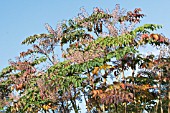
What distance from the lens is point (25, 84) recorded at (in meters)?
11.9

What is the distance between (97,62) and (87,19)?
2.55m

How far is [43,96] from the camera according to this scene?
1076cm

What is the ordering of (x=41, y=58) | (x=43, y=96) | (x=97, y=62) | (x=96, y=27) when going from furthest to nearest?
(x=41, y=58) < (x=96, y=27) < (x=43, y=96) < (x=97, y=62)

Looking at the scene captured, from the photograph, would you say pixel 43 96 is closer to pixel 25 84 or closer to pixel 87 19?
pixel 25 84

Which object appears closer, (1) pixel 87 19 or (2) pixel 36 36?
(1) pixel 87 19

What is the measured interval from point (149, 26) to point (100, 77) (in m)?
1.82

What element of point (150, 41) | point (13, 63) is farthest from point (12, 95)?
point (150, 41)

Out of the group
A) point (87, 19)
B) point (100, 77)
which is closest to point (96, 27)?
point (87, 19)

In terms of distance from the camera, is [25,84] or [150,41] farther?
[25,84]

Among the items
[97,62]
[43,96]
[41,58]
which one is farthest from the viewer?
[41,58]

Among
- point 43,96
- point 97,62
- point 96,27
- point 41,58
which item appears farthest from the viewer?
point 41,58

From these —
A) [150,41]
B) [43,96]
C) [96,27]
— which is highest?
[96,27]

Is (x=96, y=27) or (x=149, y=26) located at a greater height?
(x=96, y=27)

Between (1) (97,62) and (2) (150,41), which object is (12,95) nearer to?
(1) (97,62)
